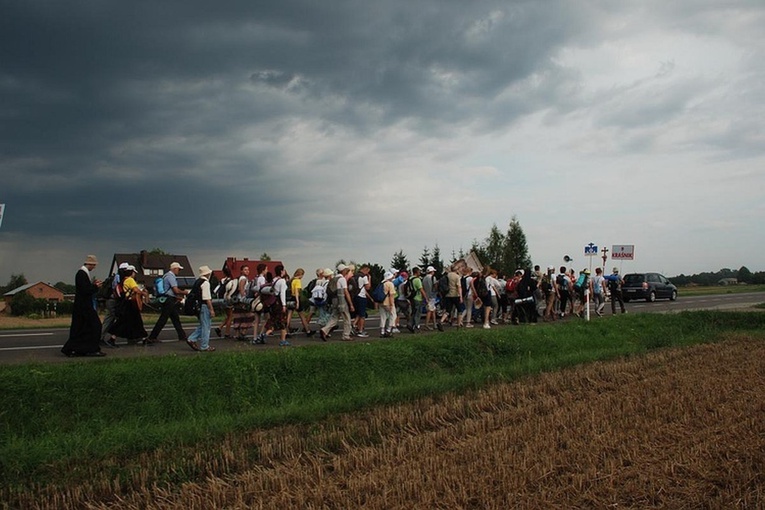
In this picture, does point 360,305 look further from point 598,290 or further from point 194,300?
point 598,290

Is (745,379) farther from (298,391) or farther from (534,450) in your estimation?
(298,391)

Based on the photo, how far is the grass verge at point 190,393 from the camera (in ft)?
25.0

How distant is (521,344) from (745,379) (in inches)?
263

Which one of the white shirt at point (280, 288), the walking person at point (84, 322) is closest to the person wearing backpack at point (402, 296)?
the white shirt at point (280, 288)

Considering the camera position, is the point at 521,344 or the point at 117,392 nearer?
the point at 117,392

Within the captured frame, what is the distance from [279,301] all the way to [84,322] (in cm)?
439

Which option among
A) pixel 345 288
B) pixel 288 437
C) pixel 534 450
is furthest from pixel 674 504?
pixel 345 288

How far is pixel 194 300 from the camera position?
48.6 feet

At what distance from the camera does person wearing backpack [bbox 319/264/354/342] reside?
16750 mm

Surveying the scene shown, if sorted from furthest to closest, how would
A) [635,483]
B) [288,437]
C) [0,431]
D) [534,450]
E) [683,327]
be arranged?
[683,327] < [0,431] < [288,437] < [534,450] < [635,483]

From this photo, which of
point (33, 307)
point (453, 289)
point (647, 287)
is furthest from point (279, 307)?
point (33, 307)

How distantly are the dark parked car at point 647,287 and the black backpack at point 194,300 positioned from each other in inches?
1269

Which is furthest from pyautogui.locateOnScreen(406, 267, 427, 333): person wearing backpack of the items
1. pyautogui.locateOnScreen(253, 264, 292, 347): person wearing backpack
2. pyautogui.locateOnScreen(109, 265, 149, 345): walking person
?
pyautogui.locateOnScreen(109, 265, 149, 345): walking person

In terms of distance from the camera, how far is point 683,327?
23234 mm
